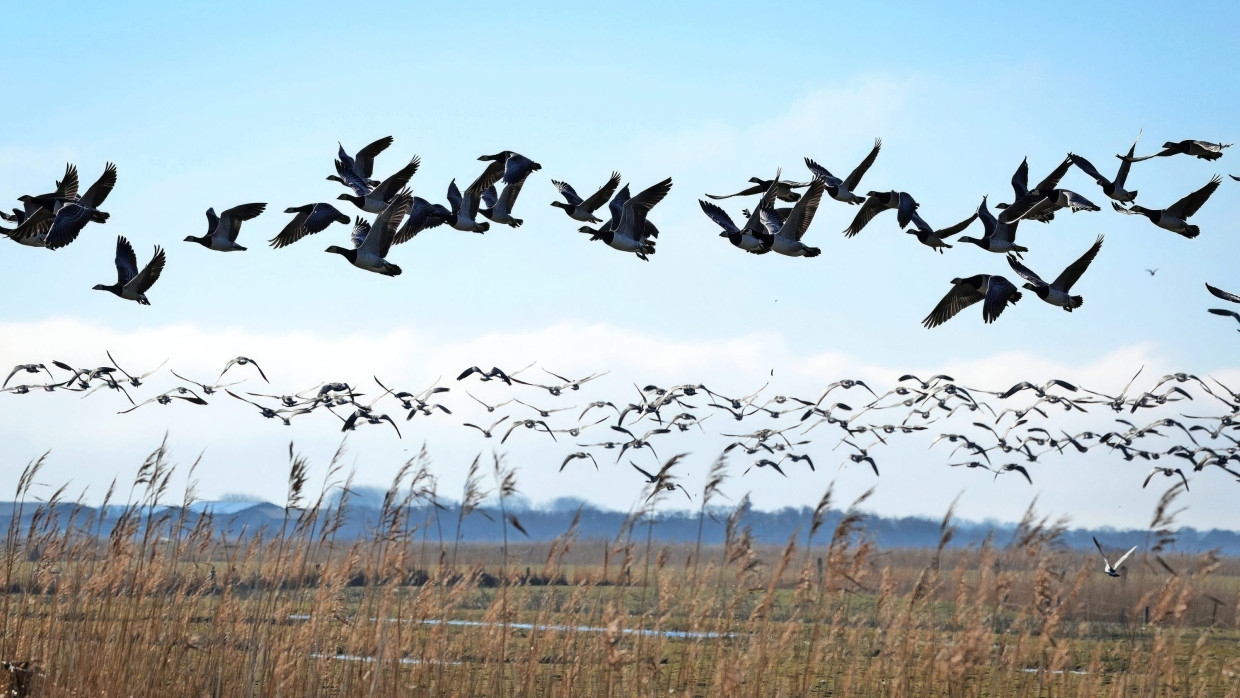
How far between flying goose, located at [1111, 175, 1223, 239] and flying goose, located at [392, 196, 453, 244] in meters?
8.70

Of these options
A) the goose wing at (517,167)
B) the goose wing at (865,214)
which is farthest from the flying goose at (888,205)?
the goose wing at (517,167)

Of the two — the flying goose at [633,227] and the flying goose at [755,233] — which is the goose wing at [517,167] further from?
the flying goose at [755,233]

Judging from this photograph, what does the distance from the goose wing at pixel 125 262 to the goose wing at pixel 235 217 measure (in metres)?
1.29

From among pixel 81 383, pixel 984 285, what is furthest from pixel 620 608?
pixel 81 383

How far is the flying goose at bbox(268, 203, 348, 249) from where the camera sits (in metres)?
15.7

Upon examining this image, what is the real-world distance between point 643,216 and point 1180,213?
21.6 feet

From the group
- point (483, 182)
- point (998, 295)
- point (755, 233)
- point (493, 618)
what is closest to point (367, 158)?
point (483, 182)

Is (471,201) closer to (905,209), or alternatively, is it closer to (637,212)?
(637,212)

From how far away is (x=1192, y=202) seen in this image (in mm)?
14578

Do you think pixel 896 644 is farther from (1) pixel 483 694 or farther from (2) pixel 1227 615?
(2) pixel 1227 615

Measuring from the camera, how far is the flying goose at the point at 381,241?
14555 millimetres

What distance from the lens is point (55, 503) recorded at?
9.43 metres

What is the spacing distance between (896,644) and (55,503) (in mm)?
6574

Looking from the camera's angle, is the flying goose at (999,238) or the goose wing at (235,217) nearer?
the flying goose at (999,238)
